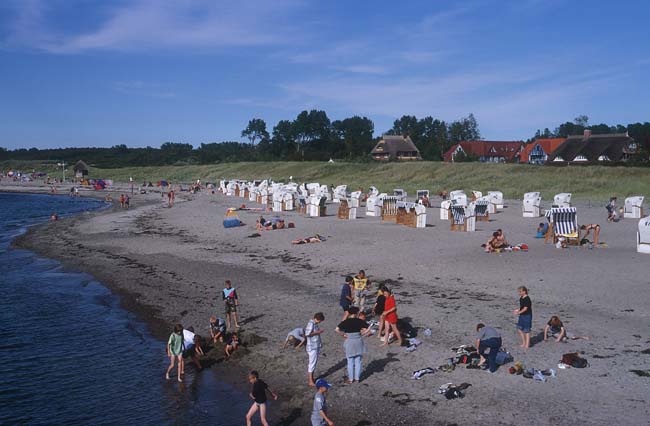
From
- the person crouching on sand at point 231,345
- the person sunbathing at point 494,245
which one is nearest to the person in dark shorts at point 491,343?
the person crouching on sand at point 231,345

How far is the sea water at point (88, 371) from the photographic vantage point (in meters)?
10.9

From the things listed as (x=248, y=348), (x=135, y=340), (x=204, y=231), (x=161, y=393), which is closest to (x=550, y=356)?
(x=248, y=348)

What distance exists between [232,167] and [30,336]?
8951 centimetres

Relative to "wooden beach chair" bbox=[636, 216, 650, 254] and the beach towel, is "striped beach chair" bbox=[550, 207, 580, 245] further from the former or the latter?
the beach towel

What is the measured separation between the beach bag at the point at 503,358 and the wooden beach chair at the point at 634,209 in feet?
83.5

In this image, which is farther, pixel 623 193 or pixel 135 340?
pixel 623 193

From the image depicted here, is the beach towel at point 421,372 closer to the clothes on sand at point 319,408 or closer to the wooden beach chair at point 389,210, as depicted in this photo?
the clothes on sand at point 319,408

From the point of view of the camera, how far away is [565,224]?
23312 millimetres

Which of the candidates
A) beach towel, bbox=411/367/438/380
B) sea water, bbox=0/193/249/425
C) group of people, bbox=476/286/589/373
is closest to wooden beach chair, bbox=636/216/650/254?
group of people, bbox=476/286/589/373

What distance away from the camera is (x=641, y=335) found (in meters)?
12.3

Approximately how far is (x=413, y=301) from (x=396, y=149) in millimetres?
84794

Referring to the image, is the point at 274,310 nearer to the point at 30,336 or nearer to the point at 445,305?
the point at 445,305

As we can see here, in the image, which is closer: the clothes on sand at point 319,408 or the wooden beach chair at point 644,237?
the clothes on sand at point 319,408

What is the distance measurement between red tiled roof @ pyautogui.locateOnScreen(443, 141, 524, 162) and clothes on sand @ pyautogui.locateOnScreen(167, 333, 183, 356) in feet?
288
